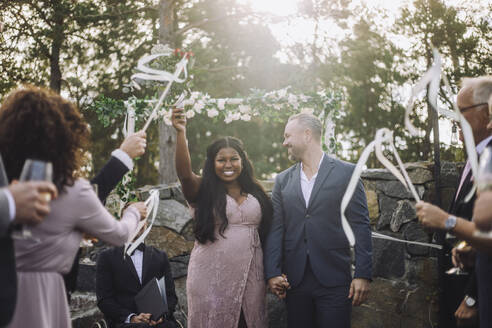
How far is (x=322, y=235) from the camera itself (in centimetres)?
296

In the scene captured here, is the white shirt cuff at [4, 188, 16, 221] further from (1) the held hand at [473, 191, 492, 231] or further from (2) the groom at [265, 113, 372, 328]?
(2) the groom at [265, 113, 372, 328]

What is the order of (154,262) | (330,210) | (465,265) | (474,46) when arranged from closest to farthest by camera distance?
(465,265) < (330,210) < (154,262) < (474,46)

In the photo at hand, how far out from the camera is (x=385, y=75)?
11.3m

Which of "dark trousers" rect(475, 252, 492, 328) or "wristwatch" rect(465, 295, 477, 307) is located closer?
"dark trousers" rect(475, 252, 492, 328)

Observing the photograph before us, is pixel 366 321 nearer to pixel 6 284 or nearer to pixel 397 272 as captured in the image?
pixel 397 272

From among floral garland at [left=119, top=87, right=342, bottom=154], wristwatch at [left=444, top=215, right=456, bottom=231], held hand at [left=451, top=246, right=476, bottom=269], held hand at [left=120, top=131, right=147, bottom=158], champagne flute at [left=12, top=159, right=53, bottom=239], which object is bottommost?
held hand at [left=451, top=246, right=476, bottom=269]

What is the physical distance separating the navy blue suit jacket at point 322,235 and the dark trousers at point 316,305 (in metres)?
0.05

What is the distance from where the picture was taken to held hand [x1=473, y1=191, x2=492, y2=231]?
1531 millimetres

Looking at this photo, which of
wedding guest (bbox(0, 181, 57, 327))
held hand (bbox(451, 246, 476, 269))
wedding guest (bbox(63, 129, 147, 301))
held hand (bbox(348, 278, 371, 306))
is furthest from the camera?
held hand (bbox(348, 278, 371, 306))

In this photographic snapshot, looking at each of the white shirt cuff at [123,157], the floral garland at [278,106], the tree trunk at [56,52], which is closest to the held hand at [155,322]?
the white shirt cuff at [123,157]

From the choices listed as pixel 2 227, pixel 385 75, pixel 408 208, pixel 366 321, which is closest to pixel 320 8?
pixel 385 75

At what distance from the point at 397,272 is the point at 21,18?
28.9 feet

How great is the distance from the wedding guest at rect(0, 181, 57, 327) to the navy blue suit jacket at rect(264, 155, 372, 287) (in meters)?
1.73

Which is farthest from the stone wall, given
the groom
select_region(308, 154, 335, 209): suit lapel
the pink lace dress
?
the pink lace dress
